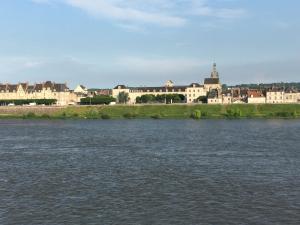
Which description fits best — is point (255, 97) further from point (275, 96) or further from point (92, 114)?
point (92, 114)

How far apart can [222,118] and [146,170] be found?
89.0 meters

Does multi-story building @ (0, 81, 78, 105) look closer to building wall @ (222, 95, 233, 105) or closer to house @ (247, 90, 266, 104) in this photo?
building wall @ (222, 95, 233, 105)

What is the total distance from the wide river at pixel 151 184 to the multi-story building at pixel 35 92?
133 meters

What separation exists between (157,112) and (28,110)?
42051mm

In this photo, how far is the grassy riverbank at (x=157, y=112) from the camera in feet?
445

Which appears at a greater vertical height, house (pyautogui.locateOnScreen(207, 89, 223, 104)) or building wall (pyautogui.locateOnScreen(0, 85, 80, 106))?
building wall (pyautogui.locateOnScreen(0, 85, 80, 106))

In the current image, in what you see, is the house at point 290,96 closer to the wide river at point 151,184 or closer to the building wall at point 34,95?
the building wall at point 34,95

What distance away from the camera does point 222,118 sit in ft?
426

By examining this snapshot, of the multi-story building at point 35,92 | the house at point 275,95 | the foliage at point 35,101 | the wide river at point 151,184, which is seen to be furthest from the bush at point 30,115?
the wide river at point 151,184


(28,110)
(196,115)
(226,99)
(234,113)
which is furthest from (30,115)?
(226,99)

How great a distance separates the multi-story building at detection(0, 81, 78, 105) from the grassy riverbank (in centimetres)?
2948

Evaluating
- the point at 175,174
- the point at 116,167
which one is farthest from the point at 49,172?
the point at 175,174

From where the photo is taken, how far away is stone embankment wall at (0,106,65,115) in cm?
15875

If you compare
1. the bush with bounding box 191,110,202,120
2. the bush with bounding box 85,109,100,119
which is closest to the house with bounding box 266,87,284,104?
the bush with bounding box 191,110,202,120
